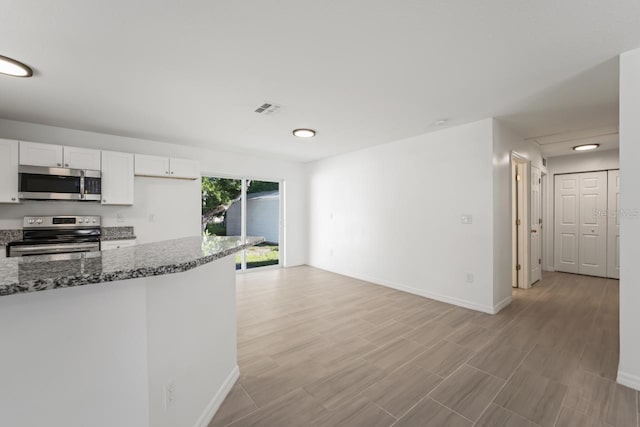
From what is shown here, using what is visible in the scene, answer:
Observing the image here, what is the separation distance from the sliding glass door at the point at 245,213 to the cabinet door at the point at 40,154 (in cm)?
202

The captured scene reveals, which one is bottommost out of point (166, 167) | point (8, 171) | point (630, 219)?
point (630, 219)

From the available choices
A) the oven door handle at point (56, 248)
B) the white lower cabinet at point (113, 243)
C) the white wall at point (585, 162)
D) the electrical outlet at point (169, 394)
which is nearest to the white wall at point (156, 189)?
the white lower cabinet at point (113, 243)

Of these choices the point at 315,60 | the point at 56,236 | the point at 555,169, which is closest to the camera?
the point at 315,60

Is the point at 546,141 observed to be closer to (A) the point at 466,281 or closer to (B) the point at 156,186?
(A) the point at 466,281

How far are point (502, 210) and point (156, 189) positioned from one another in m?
5.09

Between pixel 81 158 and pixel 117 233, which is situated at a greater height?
pixel 81 158

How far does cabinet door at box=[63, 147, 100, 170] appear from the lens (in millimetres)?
3465

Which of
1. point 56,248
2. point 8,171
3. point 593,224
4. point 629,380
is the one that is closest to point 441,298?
point 629,380

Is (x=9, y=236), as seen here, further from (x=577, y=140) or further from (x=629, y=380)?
(x=577, y=140)

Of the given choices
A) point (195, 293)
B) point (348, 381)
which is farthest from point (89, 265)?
point (348, 381)

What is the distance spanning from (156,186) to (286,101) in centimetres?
279

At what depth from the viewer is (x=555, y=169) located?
18.8 feet

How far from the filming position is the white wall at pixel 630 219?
1.95 m

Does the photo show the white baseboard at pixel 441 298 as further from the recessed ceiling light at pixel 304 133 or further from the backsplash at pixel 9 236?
the backsplash at pixel 9 236
